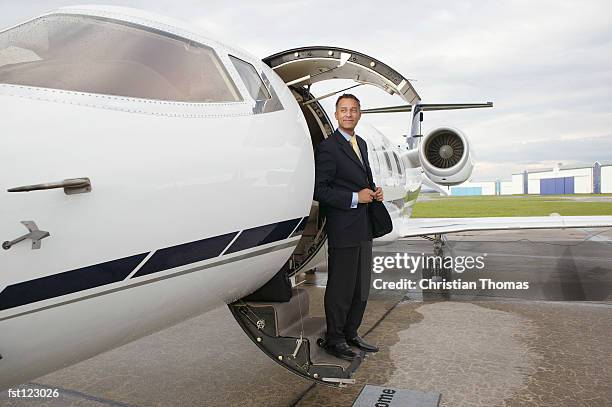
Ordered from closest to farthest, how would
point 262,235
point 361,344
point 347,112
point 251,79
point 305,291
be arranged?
1. point 262,235
2. point 251,79
3. point 347,112
4. point 361,344
5. point 305,291

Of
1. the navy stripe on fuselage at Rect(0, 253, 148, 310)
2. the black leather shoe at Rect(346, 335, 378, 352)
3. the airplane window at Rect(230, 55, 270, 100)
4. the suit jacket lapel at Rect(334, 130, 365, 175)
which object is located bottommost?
the black leather shoe at Rect(346, 335, 378, 352)

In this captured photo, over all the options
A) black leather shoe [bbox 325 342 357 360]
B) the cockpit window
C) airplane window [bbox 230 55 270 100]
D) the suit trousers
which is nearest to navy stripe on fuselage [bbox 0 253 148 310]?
the cockpit window

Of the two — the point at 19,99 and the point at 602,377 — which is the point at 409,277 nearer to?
the point at 602,377

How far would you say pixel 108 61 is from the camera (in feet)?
7.13

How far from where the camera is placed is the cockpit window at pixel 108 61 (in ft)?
6.52

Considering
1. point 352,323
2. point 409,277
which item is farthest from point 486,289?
point 352,323

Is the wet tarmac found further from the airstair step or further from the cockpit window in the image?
the cockpit window

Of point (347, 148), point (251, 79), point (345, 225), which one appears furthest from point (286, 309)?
point (251, 79)

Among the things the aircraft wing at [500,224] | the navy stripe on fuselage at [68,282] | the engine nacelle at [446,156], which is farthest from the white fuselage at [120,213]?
the engine nacelle at [446,156]

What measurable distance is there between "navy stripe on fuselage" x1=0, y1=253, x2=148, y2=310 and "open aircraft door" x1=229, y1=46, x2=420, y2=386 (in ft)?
5.55

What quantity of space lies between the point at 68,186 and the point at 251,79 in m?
1.49

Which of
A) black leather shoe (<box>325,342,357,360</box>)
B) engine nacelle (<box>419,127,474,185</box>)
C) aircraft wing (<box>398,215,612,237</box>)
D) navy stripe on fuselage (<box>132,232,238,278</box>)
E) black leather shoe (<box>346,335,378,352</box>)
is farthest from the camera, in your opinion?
engine nacelle (<box>419,127,474,185</box>)

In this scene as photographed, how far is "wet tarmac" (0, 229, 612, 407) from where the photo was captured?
403 cm

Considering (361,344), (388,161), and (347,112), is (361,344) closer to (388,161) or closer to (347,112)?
(347,112)
